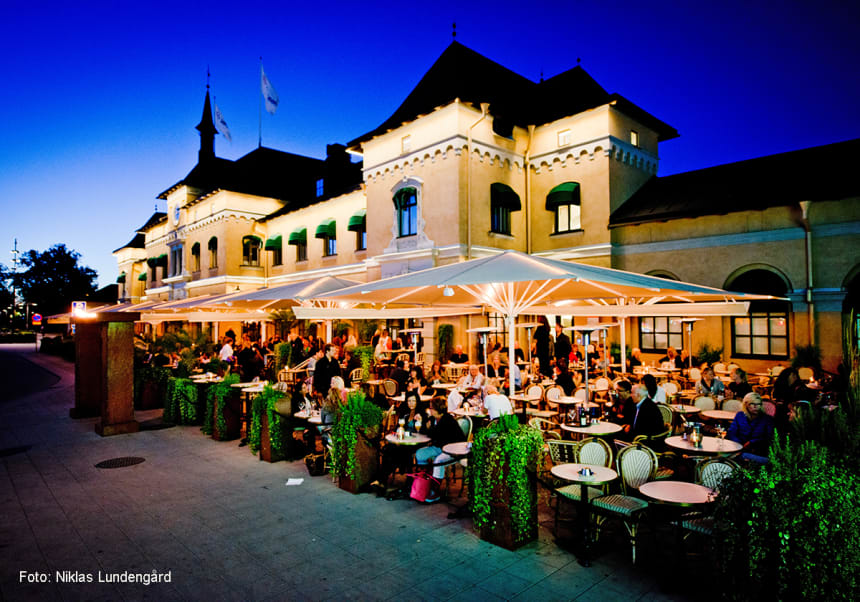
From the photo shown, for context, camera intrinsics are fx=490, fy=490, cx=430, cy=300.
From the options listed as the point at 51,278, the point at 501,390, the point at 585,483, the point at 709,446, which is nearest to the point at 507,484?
the point at 585,483

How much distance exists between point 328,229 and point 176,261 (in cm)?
1930

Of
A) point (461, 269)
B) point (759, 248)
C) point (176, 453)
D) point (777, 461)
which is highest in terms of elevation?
point (759, 248)

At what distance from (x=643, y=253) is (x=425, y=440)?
43.4 feet

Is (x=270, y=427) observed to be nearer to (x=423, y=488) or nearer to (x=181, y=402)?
(x=423, y=488)

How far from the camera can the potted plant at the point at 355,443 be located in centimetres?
786

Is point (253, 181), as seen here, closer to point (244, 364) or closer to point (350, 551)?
point (244, 364)

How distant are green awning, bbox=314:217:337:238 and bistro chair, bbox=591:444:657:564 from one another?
22.5 metres

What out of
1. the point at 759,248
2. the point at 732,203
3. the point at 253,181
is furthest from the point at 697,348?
the point at 253,181

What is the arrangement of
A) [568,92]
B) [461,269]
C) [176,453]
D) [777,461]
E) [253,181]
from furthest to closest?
[253,181], [568,92], [176,453], [461,269], [777,461]

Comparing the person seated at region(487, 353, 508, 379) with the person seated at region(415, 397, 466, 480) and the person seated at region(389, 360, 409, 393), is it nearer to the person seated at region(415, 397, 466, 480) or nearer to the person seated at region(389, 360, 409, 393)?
the person seated at region(389, 360, 409, 393)

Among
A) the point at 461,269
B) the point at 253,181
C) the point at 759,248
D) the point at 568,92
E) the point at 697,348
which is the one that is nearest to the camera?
the point at 461,269

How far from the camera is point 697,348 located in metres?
16.5

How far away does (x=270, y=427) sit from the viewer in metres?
9.62

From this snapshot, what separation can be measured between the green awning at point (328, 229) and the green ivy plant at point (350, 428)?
768 inches
